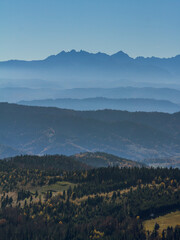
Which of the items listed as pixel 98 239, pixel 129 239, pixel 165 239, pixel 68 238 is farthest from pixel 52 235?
pixel 165 239

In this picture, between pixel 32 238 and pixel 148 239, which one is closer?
pixel 148 239

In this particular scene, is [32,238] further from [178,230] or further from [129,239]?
[178,230]

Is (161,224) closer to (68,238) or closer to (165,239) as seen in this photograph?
(165,239)

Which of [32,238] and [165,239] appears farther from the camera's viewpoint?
[32,238]

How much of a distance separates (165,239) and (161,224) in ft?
60.6

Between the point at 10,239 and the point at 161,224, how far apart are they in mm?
59826

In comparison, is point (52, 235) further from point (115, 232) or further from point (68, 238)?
point (115, 232)

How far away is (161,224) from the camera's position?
198m

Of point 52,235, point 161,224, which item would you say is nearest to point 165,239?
point 161,224

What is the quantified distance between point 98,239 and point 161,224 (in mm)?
26572

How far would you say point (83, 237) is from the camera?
7672 inches

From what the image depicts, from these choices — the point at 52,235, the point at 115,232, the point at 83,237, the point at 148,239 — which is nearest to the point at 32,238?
the point at 52,235

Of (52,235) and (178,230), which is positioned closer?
(178,230)

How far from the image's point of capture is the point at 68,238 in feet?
647
